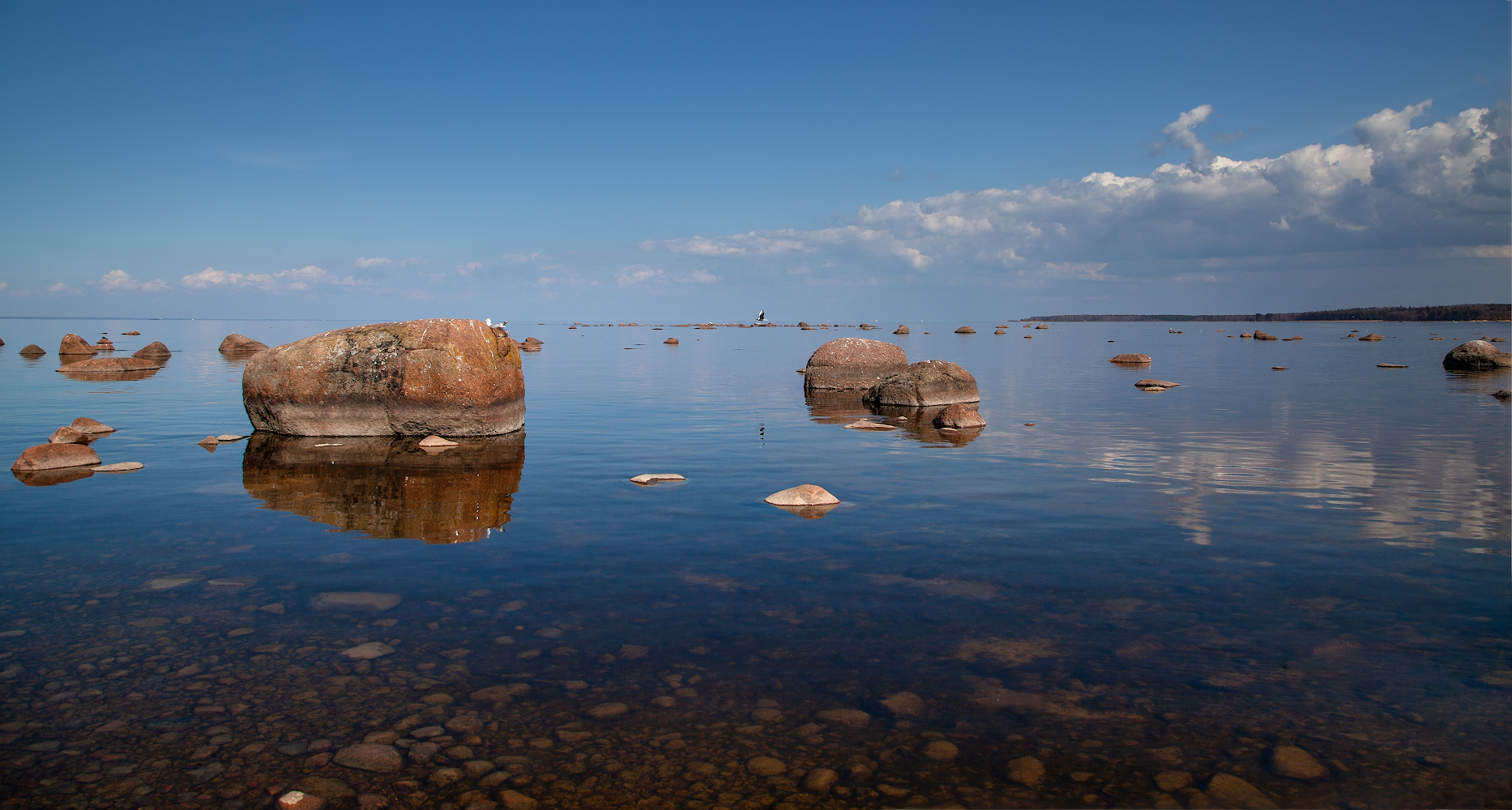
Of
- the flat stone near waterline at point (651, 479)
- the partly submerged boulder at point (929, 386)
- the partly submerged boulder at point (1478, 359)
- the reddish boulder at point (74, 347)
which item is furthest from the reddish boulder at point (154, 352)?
the partly submerged boulder at point (1478, 359)

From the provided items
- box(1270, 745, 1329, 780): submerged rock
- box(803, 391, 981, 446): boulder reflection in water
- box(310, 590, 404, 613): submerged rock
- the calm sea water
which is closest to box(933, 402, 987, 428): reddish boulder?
box(803, 391, 981, 446): boulder reflection in water

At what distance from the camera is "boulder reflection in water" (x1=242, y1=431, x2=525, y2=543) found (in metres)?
9.95

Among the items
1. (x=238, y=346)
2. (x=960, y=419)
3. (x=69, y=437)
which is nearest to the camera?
(x=69, y=437)

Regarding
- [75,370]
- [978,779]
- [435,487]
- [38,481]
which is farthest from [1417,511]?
[75,370]

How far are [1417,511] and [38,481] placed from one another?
61.9ft

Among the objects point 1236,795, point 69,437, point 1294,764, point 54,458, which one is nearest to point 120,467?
point 54,458

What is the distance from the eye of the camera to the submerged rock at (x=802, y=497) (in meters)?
10.9

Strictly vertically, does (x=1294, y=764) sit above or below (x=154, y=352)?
below

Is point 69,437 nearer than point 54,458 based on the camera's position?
No

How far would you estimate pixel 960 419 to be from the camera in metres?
18.9

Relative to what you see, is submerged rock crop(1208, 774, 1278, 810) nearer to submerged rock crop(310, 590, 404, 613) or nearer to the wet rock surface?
submerged rock crop(310, 590, 404, 613)

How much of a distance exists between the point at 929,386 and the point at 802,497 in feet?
43.2

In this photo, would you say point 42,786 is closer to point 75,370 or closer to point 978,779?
point 978,779

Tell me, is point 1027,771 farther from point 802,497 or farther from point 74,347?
point 74,347
